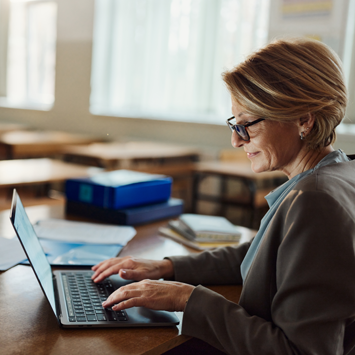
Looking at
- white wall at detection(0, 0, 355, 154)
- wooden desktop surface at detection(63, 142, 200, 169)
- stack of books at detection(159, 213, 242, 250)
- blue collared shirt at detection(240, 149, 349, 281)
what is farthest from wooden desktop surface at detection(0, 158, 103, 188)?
white wall at detection(0, 0, 355, 154)

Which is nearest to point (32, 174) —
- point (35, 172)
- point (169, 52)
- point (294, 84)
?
point (35, 172)

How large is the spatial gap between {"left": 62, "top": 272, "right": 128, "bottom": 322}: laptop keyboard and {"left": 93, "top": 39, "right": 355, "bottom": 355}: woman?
0.09 ft

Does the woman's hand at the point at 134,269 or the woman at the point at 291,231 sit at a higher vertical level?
the woman at the point at 291,231

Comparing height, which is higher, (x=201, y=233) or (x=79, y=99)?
(x=79, y=99)

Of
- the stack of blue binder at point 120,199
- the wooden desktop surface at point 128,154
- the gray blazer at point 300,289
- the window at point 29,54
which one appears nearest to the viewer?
the gray blazer at point 300,289

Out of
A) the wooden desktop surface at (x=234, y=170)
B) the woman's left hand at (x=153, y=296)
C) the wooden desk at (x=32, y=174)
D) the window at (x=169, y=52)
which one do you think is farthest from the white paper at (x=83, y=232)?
the window at (x=169, y=52)

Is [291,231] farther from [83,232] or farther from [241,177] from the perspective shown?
[241,177]

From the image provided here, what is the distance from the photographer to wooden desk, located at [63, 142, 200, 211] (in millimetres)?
4133

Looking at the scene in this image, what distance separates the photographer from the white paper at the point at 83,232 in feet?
5.01

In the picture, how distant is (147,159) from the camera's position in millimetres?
4762

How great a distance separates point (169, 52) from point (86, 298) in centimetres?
496

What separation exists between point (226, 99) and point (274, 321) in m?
4.68

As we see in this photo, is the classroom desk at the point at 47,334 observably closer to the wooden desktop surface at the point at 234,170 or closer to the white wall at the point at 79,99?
the wooden desktop surface at the point at 234,170

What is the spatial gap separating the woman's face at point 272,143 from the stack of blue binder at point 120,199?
2.61ft
